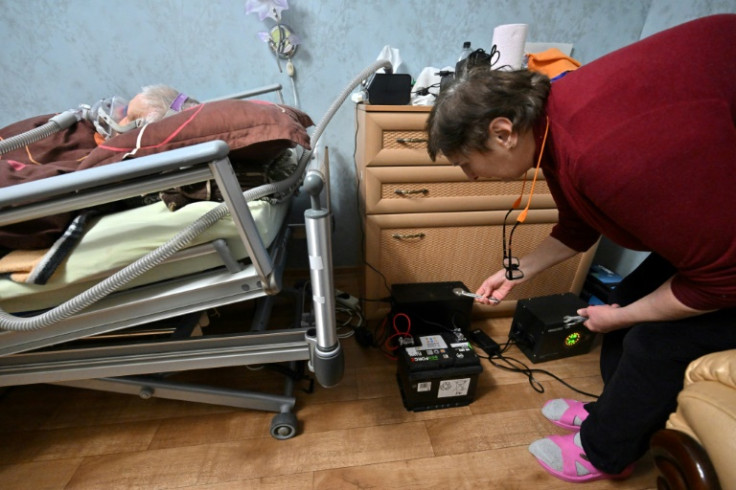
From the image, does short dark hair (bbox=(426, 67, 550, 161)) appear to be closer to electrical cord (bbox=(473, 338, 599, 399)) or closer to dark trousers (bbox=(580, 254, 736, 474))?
dark trousers (bbox=(580, 254, 736, 474))

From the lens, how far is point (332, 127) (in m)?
1.35

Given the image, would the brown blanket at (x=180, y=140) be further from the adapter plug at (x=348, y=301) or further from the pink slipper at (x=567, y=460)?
the pink slipper at (x=567, y=460)

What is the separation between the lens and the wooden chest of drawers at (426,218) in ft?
3.34

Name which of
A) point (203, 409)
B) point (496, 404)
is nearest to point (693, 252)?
point (496, 404)

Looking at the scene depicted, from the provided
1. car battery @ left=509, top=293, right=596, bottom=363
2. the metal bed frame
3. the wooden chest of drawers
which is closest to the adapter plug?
the wooden chest of drawers

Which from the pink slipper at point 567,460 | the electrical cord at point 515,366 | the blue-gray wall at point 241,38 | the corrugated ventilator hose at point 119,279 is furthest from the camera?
the blue-gray wall at point 241,38

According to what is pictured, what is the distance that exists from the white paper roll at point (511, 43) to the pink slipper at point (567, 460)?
1.17 m

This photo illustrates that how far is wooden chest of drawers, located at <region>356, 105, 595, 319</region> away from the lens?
1017 mm

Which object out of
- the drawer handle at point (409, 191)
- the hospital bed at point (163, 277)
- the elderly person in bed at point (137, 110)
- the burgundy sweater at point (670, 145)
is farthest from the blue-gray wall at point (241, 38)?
the burgundy sweater at point (670, 145)

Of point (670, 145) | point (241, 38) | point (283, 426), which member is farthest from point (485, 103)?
point (241, 38)

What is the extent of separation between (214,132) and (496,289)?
2.88 feet

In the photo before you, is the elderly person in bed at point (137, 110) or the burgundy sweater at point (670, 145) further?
the elderly person in bed at point (137, 110)

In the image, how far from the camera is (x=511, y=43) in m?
1.08

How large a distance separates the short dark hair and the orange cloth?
2.62 ft
